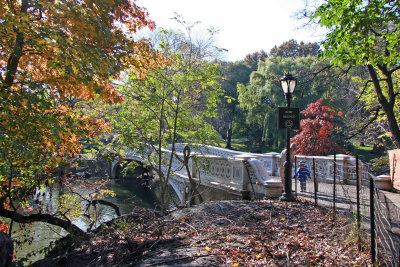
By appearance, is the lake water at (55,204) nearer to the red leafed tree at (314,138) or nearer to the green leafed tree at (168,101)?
the green leafed tree at (168,101)

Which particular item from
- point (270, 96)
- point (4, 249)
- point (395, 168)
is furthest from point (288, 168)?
point (270, 96)

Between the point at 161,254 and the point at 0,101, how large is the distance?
320 centimetres

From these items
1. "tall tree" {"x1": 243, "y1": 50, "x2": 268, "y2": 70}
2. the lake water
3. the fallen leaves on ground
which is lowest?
the lake water

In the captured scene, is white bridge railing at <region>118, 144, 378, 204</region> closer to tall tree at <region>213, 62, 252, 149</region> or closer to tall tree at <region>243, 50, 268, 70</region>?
tall tree at <region>213, 62, 252, 149</region>

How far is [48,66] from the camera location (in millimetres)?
5246

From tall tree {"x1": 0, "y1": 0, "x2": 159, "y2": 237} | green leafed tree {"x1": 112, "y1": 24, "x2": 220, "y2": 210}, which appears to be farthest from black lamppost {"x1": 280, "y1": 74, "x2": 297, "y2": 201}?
tall tree {"x1": 0, "y1": 0, "x2": 159, "y2": 237}

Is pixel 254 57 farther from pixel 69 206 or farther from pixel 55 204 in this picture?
pixel 69 206

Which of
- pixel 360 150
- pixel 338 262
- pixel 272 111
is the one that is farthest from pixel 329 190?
pixel 360 150

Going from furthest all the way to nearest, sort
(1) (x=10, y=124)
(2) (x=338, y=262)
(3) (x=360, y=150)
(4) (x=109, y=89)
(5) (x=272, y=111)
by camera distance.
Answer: (3) (x=360, y=150)
(5) (x=272, y=111)
(4) (x=109, y=89)
(1) (x=10, y=124)
(2) (x=338, y=262)

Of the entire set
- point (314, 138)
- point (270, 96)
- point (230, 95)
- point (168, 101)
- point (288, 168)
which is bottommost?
point (288, 168)

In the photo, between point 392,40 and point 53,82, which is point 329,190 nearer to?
point 392,40

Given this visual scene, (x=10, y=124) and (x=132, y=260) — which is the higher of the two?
(x=10, y=124)

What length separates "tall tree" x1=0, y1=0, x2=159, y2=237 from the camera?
16.2 feet

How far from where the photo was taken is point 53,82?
20.1ft
